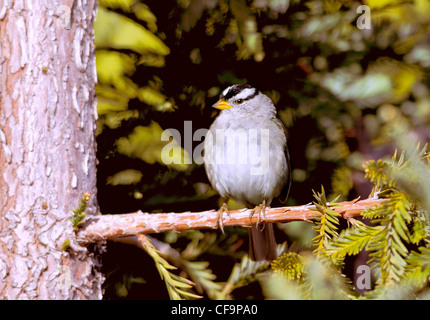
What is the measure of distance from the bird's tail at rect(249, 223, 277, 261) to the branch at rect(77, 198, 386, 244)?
28 centimetres

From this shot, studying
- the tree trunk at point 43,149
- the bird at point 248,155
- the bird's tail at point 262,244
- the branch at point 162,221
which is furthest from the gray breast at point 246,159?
the tree trunk at point 43,149

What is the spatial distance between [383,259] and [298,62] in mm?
898

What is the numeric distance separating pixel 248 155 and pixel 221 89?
0.26m

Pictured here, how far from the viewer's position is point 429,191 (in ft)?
2.39

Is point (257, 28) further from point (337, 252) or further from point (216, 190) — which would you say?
point (337, 252)

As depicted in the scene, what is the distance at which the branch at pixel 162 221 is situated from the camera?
1.14 m

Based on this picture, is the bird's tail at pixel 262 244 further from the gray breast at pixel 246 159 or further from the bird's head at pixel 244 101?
the bird's head at pixel 244 101

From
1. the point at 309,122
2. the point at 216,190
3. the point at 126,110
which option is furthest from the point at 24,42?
the point at 309,122

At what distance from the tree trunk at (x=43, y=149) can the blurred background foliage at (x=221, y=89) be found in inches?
6.5

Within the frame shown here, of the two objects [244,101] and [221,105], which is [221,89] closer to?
[221,105]

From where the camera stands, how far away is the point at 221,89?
1.61 metres

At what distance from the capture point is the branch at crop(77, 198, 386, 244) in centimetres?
114

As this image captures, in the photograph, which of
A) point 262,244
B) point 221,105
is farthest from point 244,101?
point 262,244

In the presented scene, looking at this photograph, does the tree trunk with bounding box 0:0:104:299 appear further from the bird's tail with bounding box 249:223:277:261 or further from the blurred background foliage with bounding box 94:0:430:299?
the bird's tail with bounding box 249:223:277:261
